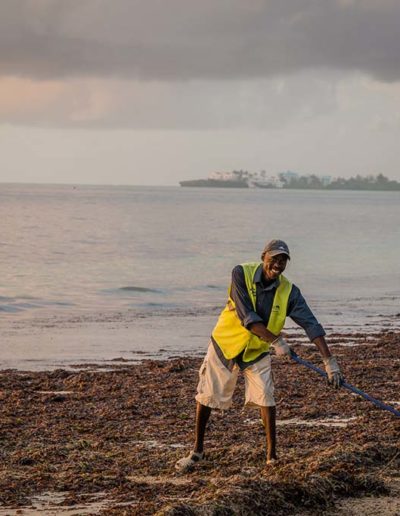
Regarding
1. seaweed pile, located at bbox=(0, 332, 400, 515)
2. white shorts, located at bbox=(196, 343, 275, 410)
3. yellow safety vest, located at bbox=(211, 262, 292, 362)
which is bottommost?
seaweed pile, located at bbox=(0, 332, 400, 515)

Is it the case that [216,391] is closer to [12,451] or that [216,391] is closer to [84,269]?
[12,451]

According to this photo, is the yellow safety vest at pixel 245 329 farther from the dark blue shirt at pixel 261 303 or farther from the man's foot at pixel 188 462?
the man's foot at pixel 188 462

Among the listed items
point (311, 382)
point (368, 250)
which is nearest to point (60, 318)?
point (311, 382)

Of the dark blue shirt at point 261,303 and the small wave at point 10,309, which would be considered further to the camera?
the small wave at point 10,309

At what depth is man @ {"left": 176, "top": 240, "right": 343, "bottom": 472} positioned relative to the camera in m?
7.69

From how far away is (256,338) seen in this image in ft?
25.9

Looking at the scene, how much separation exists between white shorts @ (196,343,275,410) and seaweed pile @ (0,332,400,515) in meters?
0.47

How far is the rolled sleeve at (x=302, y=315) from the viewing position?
25.7 ft

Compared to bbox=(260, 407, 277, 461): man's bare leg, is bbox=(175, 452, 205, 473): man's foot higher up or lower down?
lower down

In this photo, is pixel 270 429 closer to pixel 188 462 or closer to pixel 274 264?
pixel 188 462

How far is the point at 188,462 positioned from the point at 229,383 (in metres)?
0.67

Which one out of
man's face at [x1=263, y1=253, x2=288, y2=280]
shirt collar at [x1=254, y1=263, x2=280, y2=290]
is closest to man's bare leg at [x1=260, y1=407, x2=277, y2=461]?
shirt collar at [x1=254, y1=263, x2=280, y2=290]

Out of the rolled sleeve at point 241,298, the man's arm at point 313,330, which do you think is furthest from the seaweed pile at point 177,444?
the rolled sleeve at point 241,298

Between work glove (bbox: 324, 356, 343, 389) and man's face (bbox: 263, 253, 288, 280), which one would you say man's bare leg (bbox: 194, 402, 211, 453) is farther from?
man's face (bbox: 263, 253, 288, 280)
